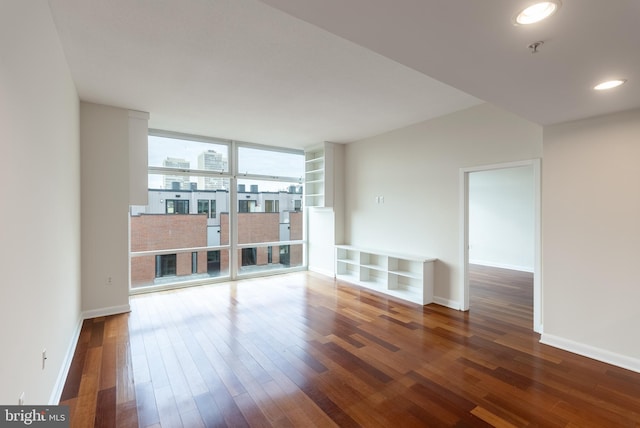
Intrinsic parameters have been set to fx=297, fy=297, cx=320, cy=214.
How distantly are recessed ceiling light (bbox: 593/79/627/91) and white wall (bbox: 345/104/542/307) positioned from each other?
128 centimetres

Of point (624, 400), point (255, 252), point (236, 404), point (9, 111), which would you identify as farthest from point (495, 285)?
point (9, 111)

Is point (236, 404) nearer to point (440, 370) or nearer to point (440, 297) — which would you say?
point (440, 370)

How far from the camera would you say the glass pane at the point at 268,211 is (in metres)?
A: 6.29

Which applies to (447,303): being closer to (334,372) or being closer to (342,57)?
(334,372)

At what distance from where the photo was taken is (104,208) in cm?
410

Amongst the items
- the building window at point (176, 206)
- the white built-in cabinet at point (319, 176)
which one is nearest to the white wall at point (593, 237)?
the white built-in cabinet at point (319, 176)

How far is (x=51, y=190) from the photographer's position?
90.2 inches

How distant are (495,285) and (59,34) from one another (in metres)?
7.08

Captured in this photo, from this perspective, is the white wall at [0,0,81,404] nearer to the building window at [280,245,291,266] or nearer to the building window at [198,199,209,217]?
the building window at [198,199,209,217]

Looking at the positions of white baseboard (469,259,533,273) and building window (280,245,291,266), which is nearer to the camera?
building window (280,245,291,266)

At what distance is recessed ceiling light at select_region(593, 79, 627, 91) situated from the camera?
84.8 inches

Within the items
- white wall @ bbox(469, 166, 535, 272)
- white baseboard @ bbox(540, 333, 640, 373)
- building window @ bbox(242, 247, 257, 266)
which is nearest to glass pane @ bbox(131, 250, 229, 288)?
building window @ bbox(242, 247, 257, 266)

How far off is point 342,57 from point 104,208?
3.72m

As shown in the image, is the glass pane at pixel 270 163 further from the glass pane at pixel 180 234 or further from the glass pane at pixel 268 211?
the glass pane at pixel 180 234
